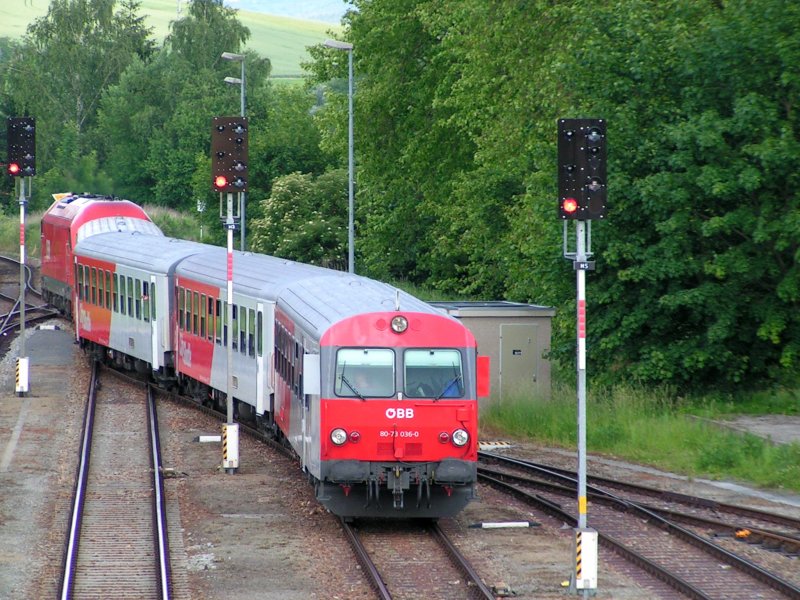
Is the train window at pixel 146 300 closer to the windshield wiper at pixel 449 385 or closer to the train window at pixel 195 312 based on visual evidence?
the train window at pixel 195 312

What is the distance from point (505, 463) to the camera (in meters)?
22.8

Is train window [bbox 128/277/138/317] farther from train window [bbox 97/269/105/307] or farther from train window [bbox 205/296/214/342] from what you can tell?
train window [bbox 205/296/214/342]

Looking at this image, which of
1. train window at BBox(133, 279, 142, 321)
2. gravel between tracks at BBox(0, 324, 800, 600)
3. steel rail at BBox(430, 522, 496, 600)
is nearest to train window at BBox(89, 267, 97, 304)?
train window at BBox(133, 279, 142, 321)

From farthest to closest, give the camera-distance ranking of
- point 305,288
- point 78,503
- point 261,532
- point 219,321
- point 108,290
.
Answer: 1. point 108,290
2. point 219,321
3. point 305,288
4. point 78,503
5. point 261,532

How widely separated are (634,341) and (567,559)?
12.7 meters

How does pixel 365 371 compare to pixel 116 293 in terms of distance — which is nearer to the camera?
pixel 365 371

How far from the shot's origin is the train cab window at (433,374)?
1673 cm

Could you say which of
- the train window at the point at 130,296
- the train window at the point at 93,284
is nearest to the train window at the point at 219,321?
the train window at the point at 130,296

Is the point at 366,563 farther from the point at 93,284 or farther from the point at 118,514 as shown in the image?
the point at 93,284

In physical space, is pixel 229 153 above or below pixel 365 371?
above

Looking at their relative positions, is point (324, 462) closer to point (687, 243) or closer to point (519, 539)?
point (519, 539)

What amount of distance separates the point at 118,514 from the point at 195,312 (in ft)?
32.5

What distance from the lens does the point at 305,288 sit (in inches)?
822

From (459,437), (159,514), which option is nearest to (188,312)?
(159,514)
